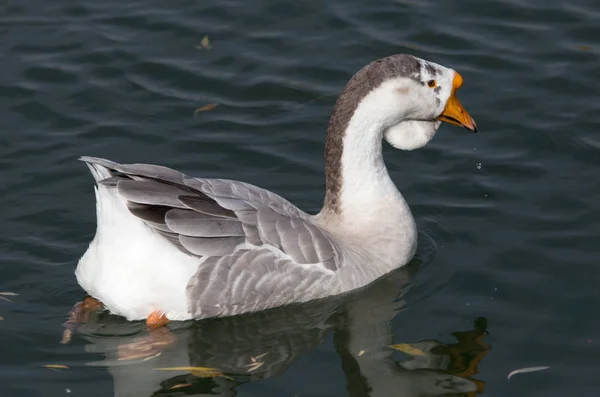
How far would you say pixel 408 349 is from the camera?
27.4 ft

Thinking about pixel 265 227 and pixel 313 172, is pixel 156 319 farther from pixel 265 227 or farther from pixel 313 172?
pixel 313 172

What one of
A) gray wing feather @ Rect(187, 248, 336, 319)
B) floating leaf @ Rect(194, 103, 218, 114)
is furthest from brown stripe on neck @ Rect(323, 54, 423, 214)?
floating leaf @ Rect(194, 103, 218, 114)

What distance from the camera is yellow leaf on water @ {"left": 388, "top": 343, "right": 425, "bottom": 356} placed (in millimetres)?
8312

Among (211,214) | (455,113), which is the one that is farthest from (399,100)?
(211,214)

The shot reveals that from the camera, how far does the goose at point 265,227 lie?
27.6 ft

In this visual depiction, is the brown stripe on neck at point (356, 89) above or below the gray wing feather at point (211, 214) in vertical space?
above

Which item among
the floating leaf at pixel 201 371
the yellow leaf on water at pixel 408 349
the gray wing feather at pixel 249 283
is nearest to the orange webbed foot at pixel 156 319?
the gray wing feather at pixel 249 283

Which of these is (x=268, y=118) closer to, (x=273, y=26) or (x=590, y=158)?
(x=273, y=26)

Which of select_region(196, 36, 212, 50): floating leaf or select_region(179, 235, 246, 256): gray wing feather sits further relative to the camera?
select_region(196, 36, 212, 50): floating leaf

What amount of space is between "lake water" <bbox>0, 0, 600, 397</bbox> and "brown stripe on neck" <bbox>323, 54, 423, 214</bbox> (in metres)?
1.16

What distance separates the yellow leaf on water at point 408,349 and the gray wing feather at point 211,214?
2.87 ft

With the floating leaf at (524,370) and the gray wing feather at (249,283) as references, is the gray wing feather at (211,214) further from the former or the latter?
the floating leaf at (524,370)

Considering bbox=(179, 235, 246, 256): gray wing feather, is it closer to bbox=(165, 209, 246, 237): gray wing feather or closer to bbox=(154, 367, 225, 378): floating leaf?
bbox=(165, 209, 246, 237): gray wing feather

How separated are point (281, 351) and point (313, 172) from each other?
2614 mm
